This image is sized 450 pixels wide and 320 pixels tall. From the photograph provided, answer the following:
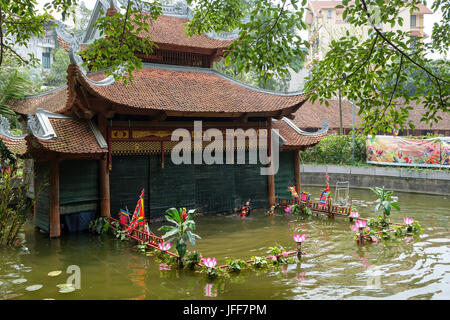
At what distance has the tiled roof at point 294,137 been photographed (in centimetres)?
1525

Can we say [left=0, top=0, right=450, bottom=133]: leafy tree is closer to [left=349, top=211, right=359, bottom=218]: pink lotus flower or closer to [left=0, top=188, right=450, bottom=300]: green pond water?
[left=0, top=188, right=450, bottom=300]: green pond water

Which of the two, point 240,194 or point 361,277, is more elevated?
point 240,194

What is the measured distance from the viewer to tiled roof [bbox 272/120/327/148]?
50.0 feet

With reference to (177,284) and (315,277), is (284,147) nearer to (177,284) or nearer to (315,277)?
Result: (315,277)

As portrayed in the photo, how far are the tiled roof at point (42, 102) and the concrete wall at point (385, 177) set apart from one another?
15.1 m

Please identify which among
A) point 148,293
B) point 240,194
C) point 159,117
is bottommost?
point 148,293

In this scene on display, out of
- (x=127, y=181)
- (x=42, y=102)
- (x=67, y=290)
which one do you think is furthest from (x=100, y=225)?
(x=42, y=102)

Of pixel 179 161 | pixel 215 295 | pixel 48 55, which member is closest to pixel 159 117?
pixel 179 161

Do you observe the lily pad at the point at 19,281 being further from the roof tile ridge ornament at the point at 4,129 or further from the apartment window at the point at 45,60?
the apartment window at the point at 45,60

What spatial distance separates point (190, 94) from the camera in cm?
1351

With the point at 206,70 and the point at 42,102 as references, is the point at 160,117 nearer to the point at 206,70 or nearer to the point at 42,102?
the point at 206,70

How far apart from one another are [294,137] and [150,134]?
5.86m

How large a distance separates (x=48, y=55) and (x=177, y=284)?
4525 centimetres

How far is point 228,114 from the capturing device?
13.6 meters
